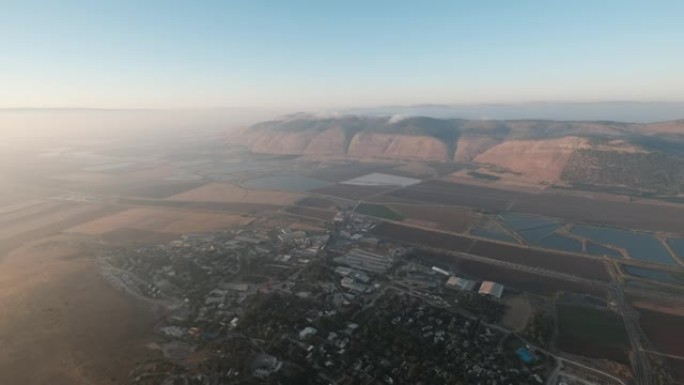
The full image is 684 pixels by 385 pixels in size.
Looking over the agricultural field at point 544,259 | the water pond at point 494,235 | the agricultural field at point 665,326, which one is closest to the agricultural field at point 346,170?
the water pond at point 494,235

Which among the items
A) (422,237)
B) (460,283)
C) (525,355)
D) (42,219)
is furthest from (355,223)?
(42,219)

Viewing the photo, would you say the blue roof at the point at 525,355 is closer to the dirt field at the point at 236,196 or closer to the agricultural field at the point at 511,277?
the agricultural field at the point at 511,277

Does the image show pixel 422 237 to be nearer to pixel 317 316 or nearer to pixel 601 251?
pixel 601 251

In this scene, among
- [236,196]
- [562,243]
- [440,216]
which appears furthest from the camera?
[236,196]

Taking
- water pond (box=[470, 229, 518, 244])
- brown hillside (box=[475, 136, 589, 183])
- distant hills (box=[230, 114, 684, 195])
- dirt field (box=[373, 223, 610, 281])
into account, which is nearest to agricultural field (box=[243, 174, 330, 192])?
dirt field (box=[373, 223, 610, 281])

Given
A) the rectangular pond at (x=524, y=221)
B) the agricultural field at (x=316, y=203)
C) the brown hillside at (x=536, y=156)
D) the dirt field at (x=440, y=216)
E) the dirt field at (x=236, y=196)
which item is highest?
the brown hillside at (x=536, y=156)

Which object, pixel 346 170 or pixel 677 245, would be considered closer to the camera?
pixel 677 245
